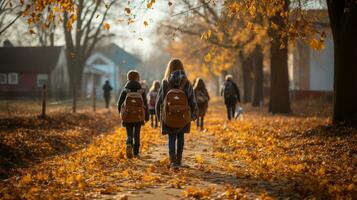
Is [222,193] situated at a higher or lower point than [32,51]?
lower

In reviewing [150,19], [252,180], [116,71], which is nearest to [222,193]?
[252,180]

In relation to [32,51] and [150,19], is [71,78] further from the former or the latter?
[150,19]

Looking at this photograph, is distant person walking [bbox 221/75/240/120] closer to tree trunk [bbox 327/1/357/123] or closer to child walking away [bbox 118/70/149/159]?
tree trunk [bbox 327/1/357/123]

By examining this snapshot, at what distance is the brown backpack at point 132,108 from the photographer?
40.0ft

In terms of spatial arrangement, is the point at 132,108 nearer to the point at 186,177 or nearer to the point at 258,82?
the point at 186,177

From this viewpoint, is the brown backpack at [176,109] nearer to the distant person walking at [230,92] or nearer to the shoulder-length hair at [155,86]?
the shoulder-length hair at [155,86]

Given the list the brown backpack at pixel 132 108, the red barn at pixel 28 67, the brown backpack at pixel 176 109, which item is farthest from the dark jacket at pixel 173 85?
the red barn at pixel 28 67

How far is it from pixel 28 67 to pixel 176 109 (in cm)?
5090

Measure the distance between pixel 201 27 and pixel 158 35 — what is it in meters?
3.66

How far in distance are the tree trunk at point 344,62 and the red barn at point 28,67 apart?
4435 centimetres

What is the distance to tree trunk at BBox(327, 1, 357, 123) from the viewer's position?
15.4 metres

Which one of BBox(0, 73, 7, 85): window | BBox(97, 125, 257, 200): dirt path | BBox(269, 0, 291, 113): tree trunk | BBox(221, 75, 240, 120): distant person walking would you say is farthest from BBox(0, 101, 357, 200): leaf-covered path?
BBox(0, 73, 7, 85): window

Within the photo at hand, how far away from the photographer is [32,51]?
2386 inches

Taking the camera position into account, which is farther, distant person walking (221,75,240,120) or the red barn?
the red barn
